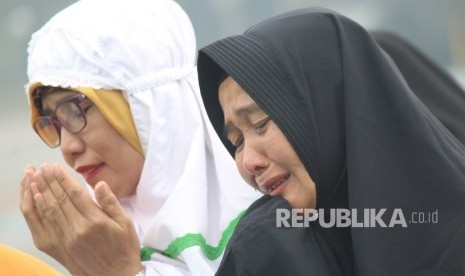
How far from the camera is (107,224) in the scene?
8.75 feet

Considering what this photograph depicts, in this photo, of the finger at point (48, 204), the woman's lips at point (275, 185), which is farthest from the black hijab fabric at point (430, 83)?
the finger at point (48, 204)

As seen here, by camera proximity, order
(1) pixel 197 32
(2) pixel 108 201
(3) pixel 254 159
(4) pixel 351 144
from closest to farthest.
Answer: (4) pixel 351 144 < (3) pixel 254 159 < (2) pixel 108 201 < (1) pixel 197 32

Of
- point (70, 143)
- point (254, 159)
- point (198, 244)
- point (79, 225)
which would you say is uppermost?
point (254, 159)

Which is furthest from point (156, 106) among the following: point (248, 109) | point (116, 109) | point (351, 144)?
point (351, 144)

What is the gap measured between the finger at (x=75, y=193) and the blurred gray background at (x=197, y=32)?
5.34 feet

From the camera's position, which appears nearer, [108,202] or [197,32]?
[108,202]

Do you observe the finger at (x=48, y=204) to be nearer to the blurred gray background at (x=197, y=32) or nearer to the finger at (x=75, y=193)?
the finger at (x=75, y=193)

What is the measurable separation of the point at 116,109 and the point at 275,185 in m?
0.69

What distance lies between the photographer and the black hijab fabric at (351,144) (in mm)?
2236

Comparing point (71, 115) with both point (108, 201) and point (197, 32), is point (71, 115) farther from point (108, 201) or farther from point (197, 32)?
point (197, 32)

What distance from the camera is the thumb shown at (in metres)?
2.64

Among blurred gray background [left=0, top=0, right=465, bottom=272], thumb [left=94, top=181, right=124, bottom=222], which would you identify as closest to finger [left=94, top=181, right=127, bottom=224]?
thumb [left=94, top=181, right=124, bottom=222]

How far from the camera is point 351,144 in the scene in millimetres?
2273

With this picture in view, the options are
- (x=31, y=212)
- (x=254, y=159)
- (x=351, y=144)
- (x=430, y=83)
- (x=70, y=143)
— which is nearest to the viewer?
(x=351, y=144)
